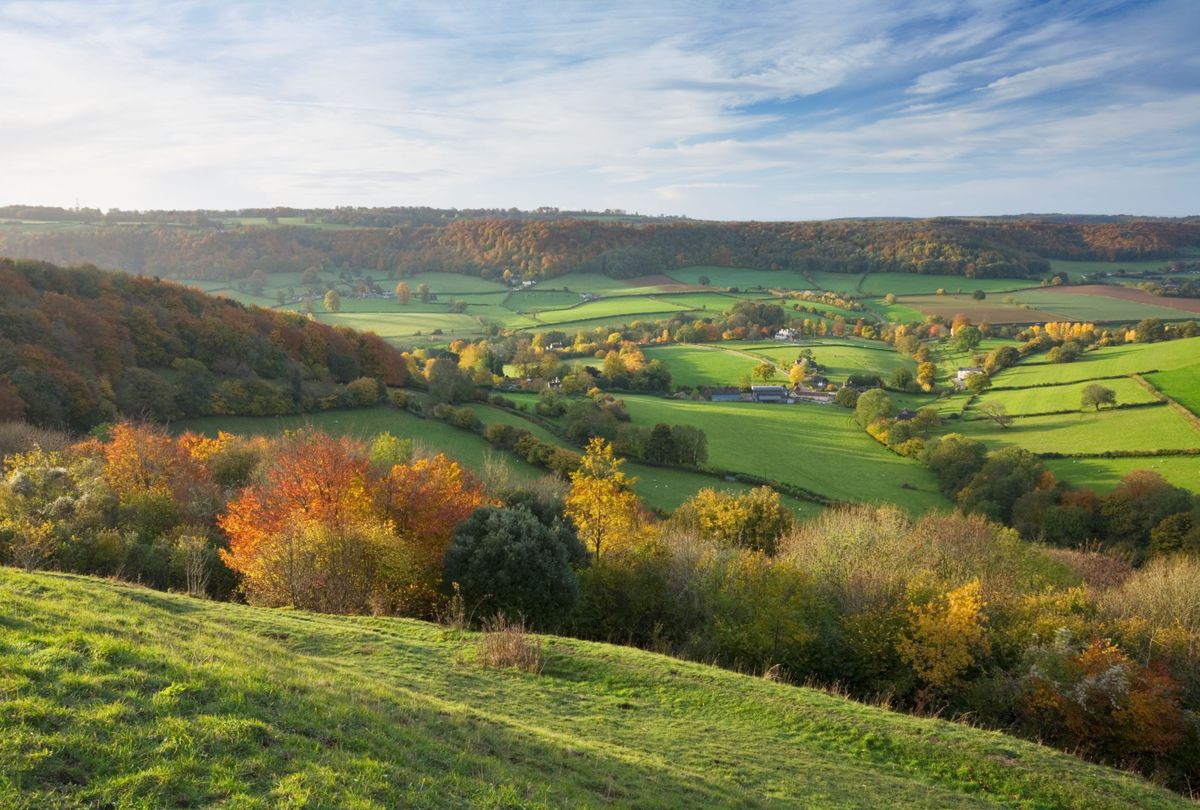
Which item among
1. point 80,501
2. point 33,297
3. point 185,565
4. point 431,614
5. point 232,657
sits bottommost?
point 431,614

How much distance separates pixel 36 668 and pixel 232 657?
9.93 ft

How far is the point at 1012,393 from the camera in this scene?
7956 cm

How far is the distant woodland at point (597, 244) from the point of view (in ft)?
459

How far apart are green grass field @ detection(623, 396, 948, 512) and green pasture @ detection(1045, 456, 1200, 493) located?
10605mm

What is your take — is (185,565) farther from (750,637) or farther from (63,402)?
(63,402)

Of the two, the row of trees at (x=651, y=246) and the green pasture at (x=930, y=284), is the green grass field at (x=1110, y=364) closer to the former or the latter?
the green pasture at (x=930, y=284)

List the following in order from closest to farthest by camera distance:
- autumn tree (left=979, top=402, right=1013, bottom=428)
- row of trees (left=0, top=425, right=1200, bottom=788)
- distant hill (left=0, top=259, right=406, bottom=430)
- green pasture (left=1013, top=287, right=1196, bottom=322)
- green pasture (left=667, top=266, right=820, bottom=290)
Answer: row of trees (left=0, top=425, right=1200, bottom=788) < distant hill (left=0, top=259, right=406, bottom=430) < autumn tree (left=979, top=402, right=1013, bottom=428) < green pasture (left=1013, top=287, right=1196, bottom=322) < green pasture (left=667, top=266, right=820, bottom=290)

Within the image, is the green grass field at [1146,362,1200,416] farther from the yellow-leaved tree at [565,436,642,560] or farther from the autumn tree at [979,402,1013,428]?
the yellow-leaved tree at [565,436,642,560]

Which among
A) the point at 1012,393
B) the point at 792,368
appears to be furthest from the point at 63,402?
the point at 1012,393

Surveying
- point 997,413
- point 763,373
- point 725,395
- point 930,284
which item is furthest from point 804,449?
point 930,284

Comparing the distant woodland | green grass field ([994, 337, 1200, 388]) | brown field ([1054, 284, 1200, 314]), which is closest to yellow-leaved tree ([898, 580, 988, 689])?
green grass field ([994, 337, 1200, 388])

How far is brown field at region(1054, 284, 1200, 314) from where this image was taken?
11244cm

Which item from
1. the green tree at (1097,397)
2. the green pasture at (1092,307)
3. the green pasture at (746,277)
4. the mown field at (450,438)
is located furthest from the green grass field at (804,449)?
the green pasture at (746,277)

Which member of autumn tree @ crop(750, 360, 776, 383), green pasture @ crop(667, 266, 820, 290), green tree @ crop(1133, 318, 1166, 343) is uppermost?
green pasture @ crop(667, 266, 820, 290)
